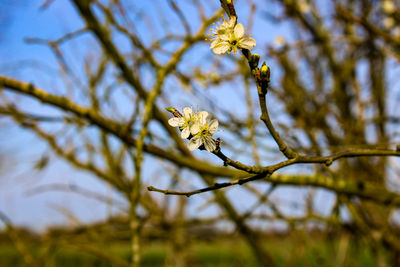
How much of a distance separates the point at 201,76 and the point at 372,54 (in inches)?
55.5

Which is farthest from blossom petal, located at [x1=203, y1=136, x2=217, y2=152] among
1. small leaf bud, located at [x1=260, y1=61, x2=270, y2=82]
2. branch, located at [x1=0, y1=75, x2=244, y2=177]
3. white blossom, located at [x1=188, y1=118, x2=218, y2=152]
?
branch, located at [x1=0, y1=75, x2=244, y2=177]

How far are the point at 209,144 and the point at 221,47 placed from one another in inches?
7.7

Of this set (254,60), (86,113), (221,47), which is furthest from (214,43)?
(86,113)

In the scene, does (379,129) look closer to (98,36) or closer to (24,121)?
(98,36)

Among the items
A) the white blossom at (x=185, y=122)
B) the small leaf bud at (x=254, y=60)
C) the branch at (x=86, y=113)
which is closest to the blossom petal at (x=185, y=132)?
the white blossom at (x=185, y=122)

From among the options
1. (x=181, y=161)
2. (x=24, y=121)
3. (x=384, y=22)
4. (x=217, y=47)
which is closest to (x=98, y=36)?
(x=181, y=161)

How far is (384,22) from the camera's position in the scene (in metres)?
2.92

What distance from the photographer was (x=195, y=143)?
0.51 metres

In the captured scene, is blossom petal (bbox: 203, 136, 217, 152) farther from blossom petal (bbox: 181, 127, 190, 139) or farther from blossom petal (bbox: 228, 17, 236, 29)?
blossom petal (bbox: 228, 17, 236, 29)

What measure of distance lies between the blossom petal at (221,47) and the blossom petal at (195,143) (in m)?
0.17

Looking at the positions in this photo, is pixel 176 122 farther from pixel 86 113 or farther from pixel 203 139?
pixel 86 113

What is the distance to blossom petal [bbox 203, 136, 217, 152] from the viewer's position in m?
0.50

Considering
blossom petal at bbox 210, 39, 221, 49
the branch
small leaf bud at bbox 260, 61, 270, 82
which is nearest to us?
small leaf bud at bbox 260, 61, 270, 82

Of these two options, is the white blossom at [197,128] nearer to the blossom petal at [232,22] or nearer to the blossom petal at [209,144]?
the blossom petal at [209,144]
